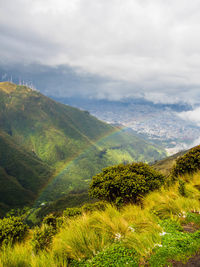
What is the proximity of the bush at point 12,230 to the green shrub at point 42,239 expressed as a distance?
218 centimetres

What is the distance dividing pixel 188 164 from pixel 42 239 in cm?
1109

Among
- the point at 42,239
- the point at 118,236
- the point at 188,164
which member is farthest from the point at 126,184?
the point at 42,239

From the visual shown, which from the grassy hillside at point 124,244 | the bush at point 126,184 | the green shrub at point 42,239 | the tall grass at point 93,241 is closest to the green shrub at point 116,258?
the grassy hillside at point 124,244

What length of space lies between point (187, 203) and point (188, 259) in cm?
386

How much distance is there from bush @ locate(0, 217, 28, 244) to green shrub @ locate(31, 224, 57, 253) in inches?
85.7

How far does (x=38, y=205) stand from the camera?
614 feet

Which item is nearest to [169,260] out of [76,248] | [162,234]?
[162,234]

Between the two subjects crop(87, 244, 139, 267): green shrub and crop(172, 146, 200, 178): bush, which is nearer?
crop(87, 244, 139, 267): green shrub

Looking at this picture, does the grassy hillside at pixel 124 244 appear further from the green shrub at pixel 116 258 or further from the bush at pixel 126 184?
the bush at pixel 126 184

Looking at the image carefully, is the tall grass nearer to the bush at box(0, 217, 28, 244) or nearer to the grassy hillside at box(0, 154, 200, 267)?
the grassy hillside at box(0, 154, 200, 267)

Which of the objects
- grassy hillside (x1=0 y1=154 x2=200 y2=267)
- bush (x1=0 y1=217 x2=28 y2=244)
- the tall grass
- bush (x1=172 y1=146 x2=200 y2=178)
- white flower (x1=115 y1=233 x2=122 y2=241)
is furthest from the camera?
bush (x1=172 y1=146 x2=200 y2=178)

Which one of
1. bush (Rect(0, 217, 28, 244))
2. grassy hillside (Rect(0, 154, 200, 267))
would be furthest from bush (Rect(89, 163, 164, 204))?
bush (Rect(0, 217, 28, 244))

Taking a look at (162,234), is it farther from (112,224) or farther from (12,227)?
(12,227)

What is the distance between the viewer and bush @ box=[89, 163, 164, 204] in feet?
37.4
